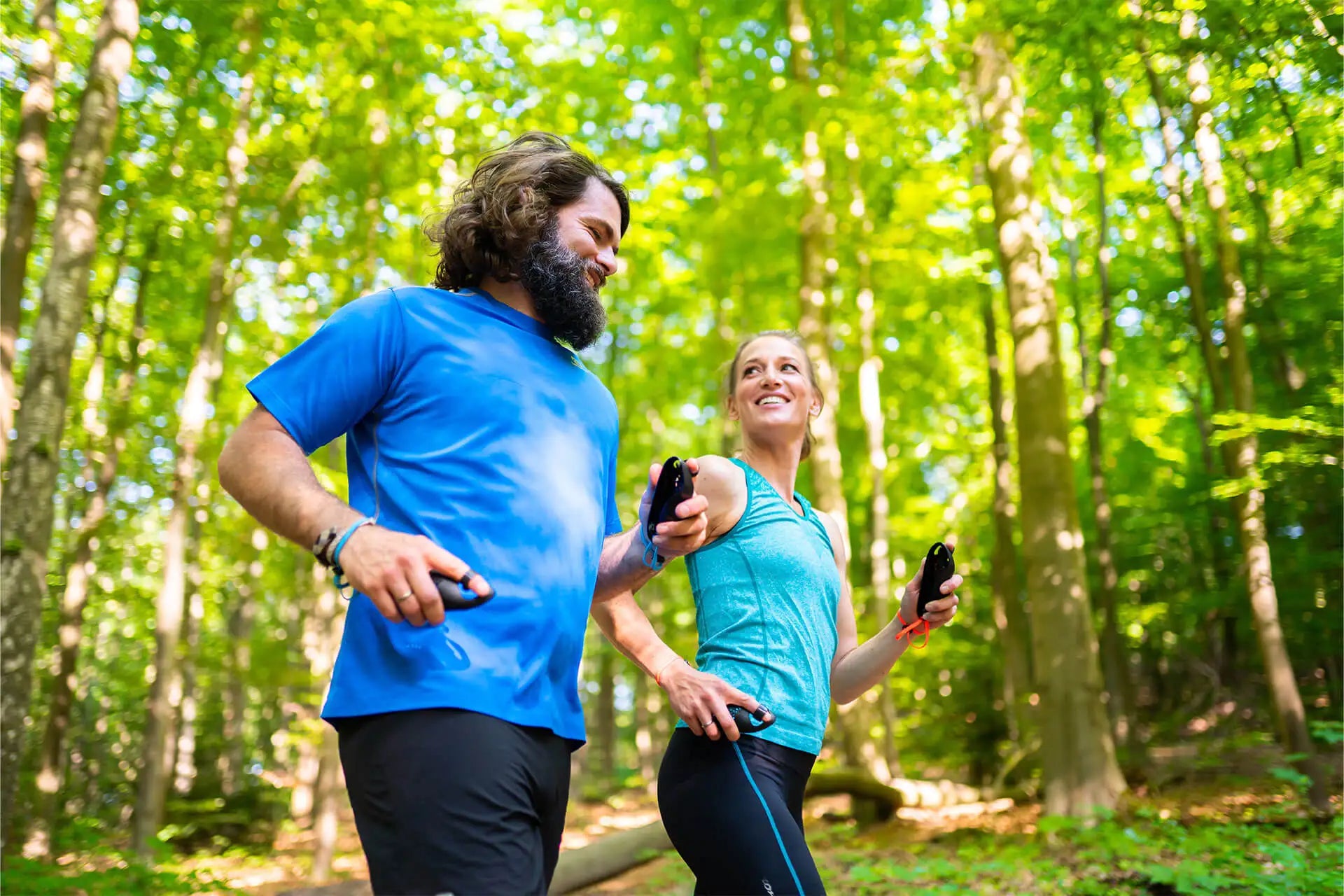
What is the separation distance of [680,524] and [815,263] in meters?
9.87

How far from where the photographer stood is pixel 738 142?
A: 48.3 ft

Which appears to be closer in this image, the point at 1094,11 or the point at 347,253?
the point at 1094,11

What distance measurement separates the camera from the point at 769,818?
85.7 inches

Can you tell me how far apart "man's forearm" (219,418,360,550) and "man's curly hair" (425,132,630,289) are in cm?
66

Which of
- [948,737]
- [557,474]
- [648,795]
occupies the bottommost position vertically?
[648,795]

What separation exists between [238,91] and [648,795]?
1405 centimetres

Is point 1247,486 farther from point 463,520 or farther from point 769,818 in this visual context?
point 463,520

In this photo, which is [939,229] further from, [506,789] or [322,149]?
[506,789]

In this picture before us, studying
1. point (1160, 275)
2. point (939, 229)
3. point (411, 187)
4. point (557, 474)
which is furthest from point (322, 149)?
point (557, 474)

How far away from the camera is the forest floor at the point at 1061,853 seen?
5.95 metres

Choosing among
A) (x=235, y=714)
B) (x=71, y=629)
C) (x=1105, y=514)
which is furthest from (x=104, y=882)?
(x=235, y=714)

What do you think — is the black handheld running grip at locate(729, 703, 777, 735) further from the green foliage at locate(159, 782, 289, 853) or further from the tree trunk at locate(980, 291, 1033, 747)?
the green foliage at locate(159, 782, 289, 853)

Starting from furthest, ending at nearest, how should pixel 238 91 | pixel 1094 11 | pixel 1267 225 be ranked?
pixel 238 91, pixel 1267 225, pixel 1094 11

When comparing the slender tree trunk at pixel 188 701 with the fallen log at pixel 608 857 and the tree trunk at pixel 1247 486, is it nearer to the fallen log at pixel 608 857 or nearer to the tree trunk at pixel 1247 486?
the fallen log at pixel 608 857
